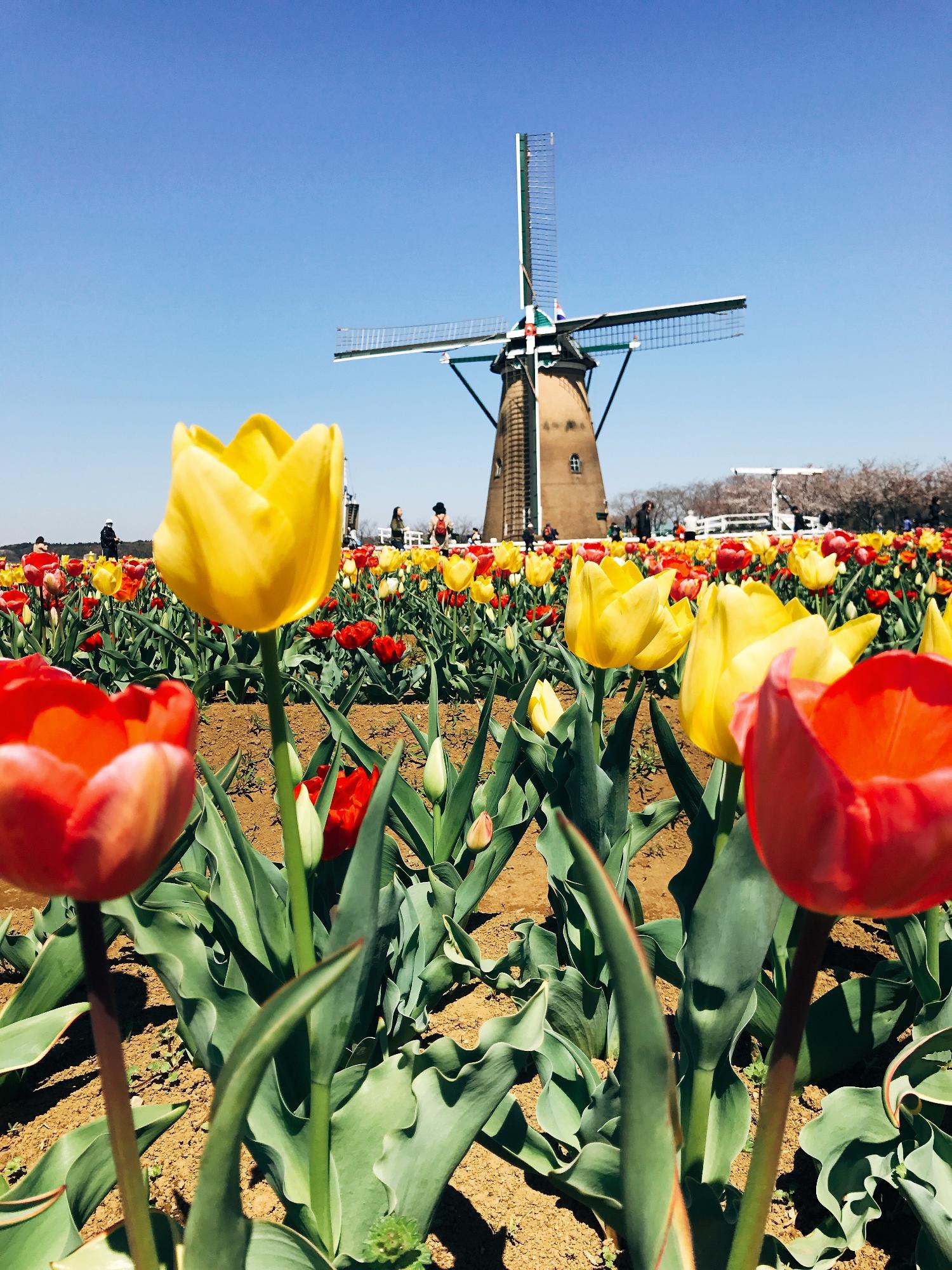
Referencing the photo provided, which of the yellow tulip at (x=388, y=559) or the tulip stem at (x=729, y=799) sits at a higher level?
the yellow tulip at (x=388, y=559)

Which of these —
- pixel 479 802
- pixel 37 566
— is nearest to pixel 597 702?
pixel 479 802

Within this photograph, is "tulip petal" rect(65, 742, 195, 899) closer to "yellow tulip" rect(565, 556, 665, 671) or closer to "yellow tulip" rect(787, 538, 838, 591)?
"yellow tulip" rect(565, 556, 665, 671)

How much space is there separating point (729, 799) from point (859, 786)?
2.21ft

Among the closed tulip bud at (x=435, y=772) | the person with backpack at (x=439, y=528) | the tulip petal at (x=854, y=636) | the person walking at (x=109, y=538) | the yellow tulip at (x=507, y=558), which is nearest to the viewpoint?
the tulip petal at (x=854, y=636)

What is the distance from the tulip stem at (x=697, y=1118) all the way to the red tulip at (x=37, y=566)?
15.8 ft

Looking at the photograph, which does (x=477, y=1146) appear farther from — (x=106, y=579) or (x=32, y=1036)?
(x=106, y=579)

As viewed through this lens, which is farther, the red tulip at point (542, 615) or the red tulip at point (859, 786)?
the red tulip at point (542, 615)

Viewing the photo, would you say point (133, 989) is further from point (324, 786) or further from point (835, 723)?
point (835, 723)

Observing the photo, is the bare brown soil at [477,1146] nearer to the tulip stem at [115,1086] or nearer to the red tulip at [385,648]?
the tulip stem at [115,1086]

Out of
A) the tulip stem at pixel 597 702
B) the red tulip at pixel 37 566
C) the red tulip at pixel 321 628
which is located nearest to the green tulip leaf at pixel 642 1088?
the tulip stem at pixel 597 702

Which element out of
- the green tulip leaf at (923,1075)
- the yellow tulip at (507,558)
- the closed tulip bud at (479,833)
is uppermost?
the yellow tulip at (507,558)

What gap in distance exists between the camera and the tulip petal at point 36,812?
58cm

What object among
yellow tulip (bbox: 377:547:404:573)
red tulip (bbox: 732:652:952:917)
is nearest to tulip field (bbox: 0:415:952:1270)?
red tulip (bbox: 732:652:952:917)

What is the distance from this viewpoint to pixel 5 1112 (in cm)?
182
